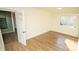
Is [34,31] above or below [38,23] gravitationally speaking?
below

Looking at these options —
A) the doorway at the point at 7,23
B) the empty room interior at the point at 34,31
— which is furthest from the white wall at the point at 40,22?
the doorway at the point at 7,23

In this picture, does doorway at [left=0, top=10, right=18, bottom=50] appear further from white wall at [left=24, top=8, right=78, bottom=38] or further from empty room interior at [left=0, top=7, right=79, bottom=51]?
white wall at [left=24, top=8, right=78, bottom=38]

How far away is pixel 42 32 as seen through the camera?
1.73 meters

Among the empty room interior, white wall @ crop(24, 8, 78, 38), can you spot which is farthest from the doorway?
white wall @ crop(24, 8, 78, 38)

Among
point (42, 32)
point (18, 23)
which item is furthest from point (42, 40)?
point (18, 23)

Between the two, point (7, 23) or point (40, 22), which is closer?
point (7, 23)

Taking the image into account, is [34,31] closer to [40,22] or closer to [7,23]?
[40,22]

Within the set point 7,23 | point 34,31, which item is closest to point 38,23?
point 34,31

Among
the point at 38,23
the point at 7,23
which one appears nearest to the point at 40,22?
→ the point at 38,23
